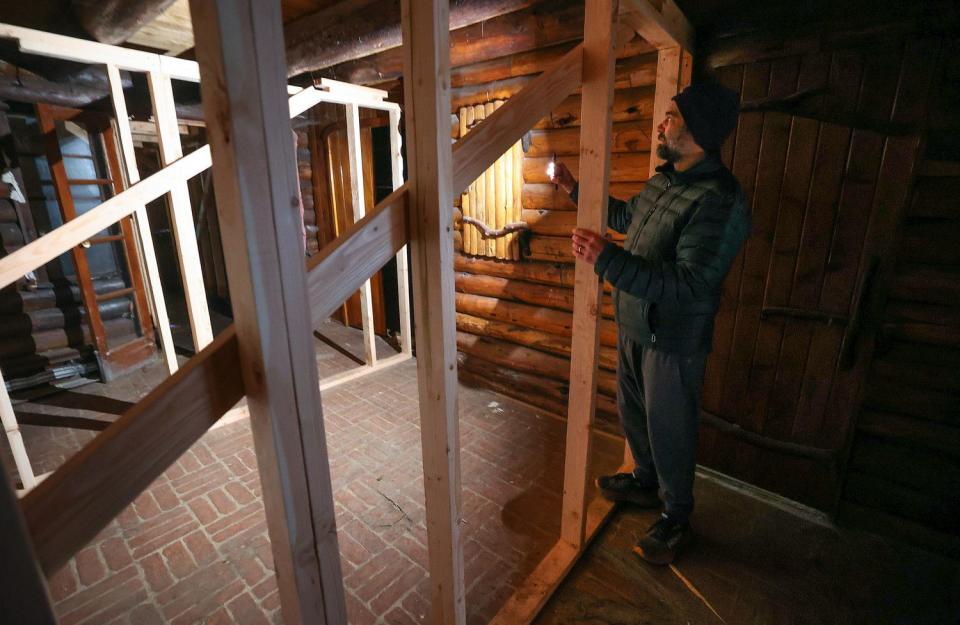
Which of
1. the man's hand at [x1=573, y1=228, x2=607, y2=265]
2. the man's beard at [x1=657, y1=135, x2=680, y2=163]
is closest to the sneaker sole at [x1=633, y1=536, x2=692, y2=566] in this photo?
the man's hand at [x1=573, y1=228, x2=607, y2=265]

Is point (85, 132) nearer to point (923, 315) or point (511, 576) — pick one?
point (511, 576)

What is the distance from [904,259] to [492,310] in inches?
129

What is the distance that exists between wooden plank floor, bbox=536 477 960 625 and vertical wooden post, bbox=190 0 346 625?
5.70 ft

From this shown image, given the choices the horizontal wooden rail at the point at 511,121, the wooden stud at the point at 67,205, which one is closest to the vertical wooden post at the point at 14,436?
the wooden stud at the point at 67,205

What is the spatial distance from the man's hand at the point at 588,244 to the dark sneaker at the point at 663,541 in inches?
68.6

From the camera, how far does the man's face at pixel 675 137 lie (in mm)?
2244

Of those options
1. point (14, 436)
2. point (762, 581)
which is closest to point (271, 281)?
point (762, 581)

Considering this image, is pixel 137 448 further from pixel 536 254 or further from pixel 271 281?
pixel 536 254

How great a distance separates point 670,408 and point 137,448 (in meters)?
2.38

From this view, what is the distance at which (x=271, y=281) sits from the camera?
0.88 m

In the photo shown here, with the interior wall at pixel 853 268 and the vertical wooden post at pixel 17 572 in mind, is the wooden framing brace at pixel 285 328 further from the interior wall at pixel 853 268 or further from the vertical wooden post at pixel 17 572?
the interior wall at pixel 853 268

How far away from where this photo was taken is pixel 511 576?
8.20 ft

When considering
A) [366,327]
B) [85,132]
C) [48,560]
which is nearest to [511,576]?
[48,560]

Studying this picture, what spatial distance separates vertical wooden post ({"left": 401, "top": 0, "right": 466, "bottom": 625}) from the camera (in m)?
1.20
